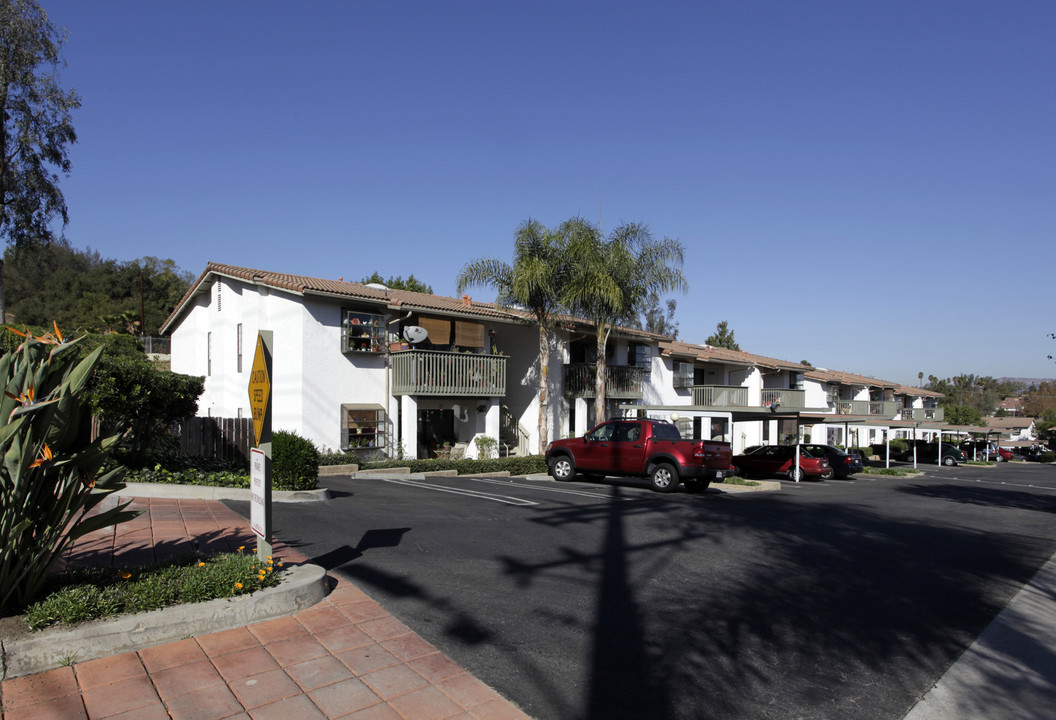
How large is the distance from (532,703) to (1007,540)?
10.6 metres

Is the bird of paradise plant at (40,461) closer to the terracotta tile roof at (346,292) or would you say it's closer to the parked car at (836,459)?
the terracotta tile roof at (346,292)

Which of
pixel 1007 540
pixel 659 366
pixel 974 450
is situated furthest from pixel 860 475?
pixel 974 450

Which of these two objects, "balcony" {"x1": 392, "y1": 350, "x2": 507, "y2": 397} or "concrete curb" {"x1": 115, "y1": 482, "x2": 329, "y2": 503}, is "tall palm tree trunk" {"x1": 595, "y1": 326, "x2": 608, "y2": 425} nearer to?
"balcony" {"x1": 392, "y1": 350, "x2": 507, "y2": 397}

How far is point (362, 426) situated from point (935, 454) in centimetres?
3901

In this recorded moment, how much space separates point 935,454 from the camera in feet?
142

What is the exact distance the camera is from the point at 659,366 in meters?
33.2

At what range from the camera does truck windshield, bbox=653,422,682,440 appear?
16.9m

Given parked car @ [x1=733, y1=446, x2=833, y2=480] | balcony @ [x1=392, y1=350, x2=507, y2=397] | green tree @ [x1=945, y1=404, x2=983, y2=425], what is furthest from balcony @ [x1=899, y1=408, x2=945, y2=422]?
balcony @ [x1=392, y1=350, x2=507, y2=397]

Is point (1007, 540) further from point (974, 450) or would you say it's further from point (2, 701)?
point (974, 450)

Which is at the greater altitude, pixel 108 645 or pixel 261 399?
pixel 261 399

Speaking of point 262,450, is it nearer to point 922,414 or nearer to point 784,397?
point 784,397

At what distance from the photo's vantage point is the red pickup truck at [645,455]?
16.3 meters

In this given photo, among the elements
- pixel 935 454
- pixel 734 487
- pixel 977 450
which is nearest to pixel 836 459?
pixel 734 487

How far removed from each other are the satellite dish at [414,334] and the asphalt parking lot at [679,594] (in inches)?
372
